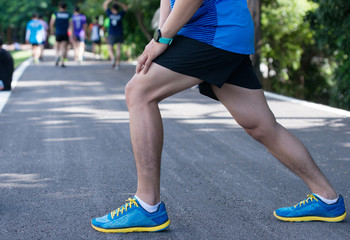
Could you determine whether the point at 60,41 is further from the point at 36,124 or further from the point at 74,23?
the point at 36,124

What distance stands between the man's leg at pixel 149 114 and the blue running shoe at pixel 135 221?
0.23 ft

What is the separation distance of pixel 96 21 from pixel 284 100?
60.4 ft

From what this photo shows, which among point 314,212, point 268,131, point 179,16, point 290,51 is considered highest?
point 179,16

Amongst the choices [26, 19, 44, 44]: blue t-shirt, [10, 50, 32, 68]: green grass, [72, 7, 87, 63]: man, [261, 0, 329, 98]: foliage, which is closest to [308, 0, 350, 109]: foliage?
[261, 0, 329, 98]: foliage

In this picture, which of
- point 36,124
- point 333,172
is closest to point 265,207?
point 333,172

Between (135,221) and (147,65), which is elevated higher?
(147,65)

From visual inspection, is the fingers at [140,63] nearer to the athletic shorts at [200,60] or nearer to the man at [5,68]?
the athletic shorts at [200,60]

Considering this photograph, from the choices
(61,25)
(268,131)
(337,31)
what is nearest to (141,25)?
(61,25)

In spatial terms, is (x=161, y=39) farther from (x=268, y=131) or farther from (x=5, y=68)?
(x=5, y=68)

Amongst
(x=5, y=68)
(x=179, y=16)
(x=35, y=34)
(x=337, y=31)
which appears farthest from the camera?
(x=35, y=34)

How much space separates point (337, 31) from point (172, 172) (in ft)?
26.5

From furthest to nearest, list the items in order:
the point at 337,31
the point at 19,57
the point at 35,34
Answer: the point at 19,57 → the point at 35,34 → the point at 337,31

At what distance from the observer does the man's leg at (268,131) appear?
11.3 ft

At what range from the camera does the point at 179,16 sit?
3.16m
